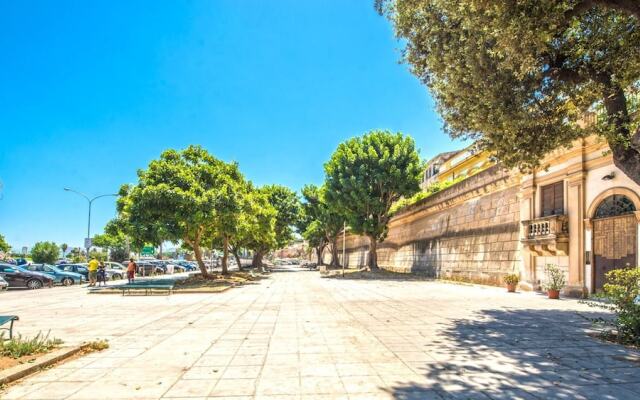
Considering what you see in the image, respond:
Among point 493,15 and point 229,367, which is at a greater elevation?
point 493,15

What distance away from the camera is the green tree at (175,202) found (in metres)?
19.9

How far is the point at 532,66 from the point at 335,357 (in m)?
7.24

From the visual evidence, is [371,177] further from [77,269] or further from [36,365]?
[36,365]

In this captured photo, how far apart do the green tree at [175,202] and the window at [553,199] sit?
15.3 meters

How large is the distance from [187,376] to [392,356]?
309 centimetres

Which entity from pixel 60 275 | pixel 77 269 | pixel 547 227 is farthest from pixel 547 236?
pixel 77 269

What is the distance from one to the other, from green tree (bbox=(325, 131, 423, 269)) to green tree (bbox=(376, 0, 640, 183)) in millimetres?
20268

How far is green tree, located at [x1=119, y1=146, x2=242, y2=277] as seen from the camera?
19.9 metres

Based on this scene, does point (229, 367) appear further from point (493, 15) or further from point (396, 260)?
point (396, 260)

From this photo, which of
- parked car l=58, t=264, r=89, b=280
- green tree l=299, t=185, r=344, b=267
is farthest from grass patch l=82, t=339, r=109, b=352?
green tree l=299, t=185, r=344, b=267

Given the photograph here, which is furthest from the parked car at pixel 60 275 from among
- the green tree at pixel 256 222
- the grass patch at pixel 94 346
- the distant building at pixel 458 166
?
the distant building at pixel 458 166

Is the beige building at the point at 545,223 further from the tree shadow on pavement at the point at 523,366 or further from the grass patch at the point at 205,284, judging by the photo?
the grass patch at the point at 205,284

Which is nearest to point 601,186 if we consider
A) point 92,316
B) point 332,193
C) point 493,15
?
point 493,15

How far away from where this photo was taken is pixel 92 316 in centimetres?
1095
